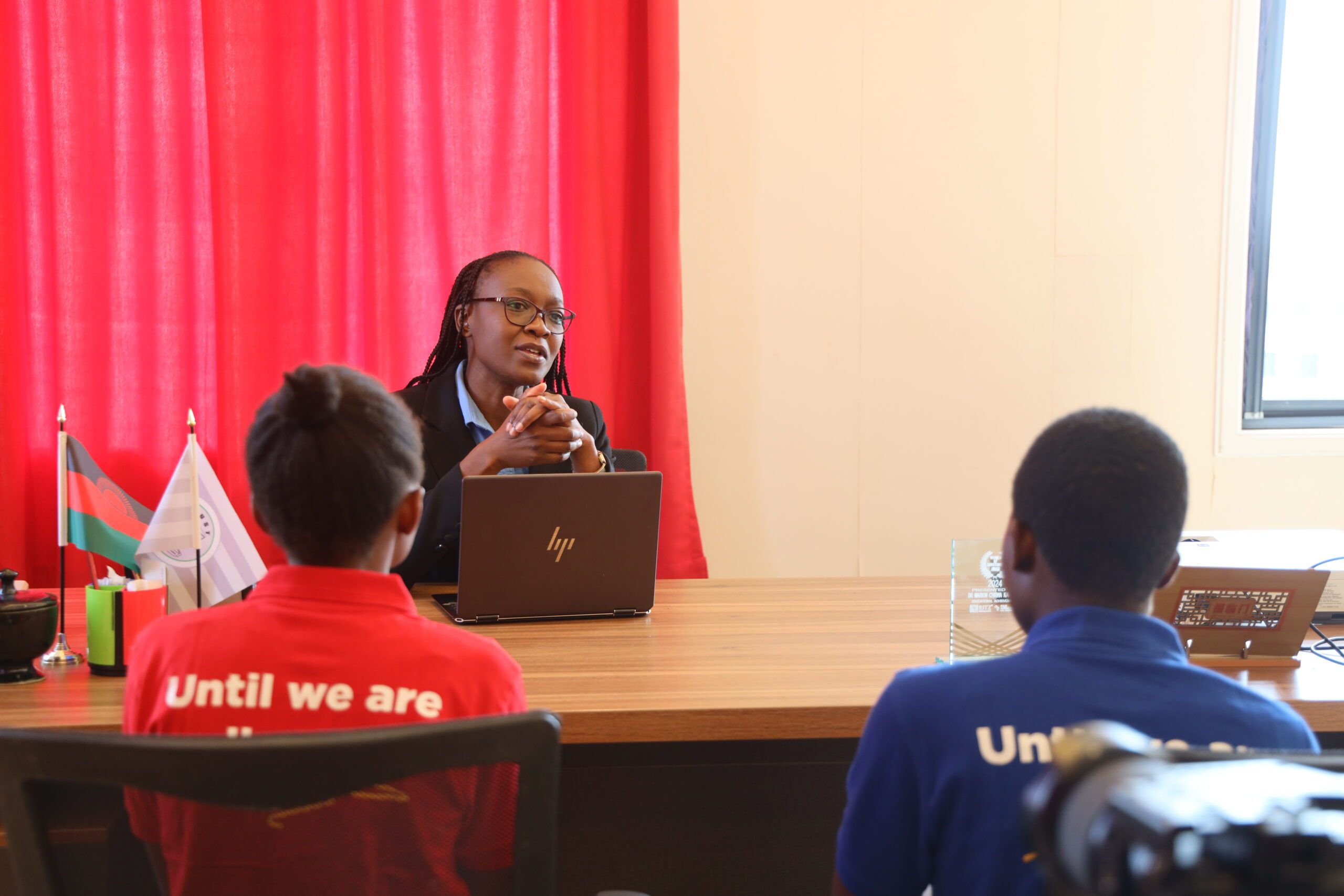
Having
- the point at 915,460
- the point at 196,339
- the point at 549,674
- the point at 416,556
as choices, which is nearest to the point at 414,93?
the point at 196,339

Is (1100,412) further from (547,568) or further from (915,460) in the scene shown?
(915,460)

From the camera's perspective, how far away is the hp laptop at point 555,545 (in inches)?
60.9

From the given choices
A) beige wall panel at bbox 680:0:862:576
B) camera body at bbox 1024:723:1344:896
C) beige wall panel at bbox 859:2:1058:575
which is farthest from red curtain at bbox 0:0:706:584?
camera body at bbox 1024:723:1344:896

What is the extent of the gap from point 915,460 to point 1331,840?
119 inches

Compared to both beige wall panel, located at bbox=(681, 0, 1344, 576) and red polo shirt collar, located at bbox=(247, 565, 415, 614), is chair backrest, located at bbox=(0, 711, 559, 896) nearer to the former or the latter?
red polo shirt collar, located at bbox=(247, 565, 415, 614)

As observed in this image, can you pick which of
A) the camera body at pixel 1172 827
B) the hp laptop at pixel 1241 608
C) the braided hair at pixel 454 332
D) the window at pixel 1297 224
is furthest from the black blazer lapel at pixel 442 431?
the window at pixel 1297 224

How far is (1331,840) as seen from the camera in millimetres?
315

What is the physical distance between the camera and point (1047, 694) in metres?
0.82

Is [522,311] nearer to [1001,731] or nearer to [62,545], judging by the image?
[62,545]

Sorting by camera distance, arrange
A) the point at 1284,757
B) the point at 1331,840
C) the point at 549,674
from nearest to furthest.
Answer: the point at 1331,840
the point at 1284,757
the point at 549,674

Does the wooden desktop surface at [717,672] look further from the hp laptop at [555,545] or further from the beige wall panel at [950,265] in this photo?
the beige wall panel at [950,265]

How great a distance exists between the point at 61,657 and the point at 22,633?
0.11 meters

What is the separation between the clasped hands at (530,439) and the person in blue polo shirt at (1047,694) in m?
1.18

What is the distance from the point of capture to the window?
10.9ft
